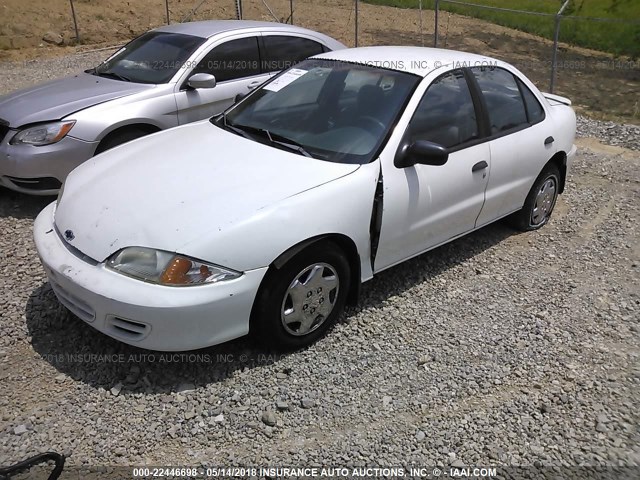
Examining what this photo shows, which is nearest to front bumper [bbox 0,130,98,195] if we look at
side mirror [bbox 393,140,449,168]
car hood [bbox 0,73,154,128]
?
car hood [bbox 0,73,154,128]

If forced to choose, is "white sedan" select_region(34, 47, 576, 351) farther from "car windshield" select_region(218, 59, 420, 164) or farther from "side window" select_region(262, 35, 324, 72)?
"side window" select_region(262, 35, 324, 72)

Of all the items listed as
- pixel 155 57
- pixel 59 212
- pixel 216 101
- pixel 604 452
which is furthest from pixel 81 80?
pixel 604 452

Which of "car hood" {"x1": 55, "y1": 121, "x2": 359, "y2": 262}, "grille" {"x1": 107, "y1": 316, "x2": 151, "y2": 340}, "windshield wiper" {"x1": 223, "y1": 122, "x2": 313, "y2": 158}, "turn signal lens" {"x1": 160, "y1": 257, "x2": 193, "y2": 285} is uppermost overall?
"windshield wiper" {"x1": 223, "y1": 122, "x2": 313, "y2": 158}

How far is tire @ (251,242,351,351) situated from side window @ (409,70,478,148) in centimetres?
108

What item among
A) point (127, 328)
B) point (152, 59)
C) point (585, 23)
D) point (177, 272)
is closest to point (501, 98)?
point (177, 272)

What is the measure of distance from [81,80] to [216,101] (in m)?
1.41

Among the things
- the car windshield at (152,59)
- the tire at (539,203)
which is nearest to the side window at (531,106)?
the tire at (539,203)

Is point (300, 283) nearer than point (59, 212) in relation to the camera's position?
Yes

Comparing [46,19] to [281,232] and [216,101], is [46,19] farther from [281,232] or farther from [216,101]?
[281,232]

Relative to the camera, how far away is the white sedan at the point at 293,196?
10.3 ft

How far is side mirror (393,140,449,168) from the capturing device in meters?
3.77

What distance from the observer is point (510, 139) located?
15.4ft

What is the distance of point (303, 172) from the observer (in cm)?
363

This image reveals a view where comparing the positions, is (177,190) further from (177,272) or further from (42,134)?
(42,134)
